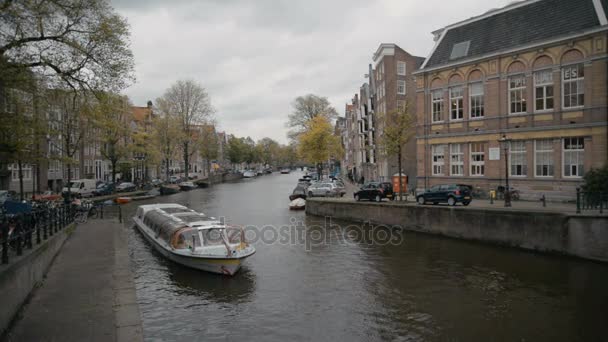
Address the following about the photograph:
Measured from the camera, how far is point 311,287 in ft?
51.8

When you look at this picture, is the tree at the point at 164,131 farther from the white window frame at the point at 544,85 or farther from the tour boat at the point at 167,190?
the white window frame at the point at 544,85

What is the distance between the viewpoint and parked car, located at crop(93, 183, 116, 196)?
5066cm

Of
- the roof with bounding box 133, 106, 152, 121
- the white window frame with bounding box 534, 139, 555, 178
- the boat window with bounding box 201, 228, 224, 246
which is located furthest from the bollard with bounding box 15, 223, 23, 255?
the roof with bounding box 133, 106, 152, 121

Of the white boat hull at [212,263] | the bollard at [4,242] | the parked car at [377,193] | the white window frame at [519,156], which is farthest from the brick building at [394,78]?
the bollard at [4,242]

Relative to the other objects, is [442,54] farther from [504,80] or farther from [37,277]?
[37,277]

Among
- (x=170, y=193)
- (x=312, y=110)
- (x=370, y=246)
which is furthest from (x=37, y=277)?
(x=312, y=110)

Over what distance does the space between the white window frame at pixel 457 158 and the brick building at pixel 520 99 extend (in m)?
0.07

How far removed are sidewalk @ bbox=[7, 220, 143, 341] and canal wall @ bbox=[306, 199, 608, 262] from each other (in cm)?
1659

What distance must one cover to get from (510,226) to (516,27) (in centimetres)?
1562

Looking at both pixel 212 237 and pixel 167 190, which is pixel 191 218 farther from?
pixel 167 190

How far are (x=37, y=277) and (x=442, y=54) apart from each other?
1215 inches

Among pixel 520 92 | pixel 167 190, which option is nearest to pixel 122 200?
pixel 167 190

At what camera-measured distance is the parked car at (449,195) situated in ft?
86.2

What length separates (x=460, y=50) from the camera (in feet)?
109
